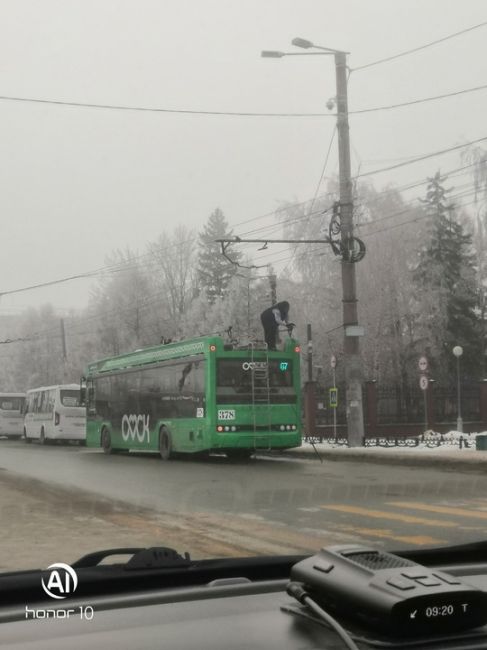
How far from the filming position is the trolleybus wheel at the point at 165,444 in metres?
23.9

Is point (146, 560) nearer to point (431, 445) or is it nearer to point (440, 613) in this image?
point (440, 613)

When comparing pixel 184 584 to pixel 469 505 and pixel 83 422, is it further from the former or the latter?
pixel 83 422

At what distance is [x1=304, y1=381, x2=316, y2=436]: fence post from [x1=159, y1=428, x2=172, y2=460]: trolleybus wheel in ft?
35.9

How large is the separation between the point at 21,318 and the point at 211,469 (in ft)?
200

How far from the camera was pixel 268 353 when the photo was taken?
74.7ft

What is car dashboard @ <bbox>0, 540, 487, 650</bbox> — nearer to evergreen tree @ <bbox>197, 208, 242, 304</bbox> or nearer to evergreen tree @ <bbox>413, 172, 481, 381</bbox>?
evergreen tree @ <bbox>413, 172, 481, 381</bbox>

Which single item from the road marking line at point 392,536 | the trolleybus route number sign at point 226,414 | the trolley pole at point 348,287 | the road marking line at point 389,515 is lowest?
the road marking line at point 389,515

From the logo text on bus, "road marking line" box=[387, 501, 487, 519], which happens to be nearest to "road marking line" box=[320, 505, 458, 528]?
"road marking line" box=[387, 501, 487, 519]

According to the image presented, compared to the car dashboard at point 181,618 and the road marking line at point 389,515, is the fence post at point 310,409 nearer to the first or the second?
the road marking line at point 389,515

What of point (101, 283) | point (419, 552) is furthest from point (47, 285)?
point (419, 552)

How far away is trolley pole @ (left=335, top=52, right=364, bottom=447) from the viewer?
24.6 metres

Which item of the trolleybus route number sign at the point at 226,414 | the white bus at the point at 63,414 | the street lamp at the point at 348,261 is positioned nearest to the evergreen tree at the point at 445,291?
the white bus at the point at 63,414

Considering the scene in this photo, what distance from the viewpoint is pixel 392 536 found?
8750mm

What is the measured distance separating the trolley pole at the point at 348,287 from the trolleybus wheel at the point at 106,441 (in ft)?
25.5
